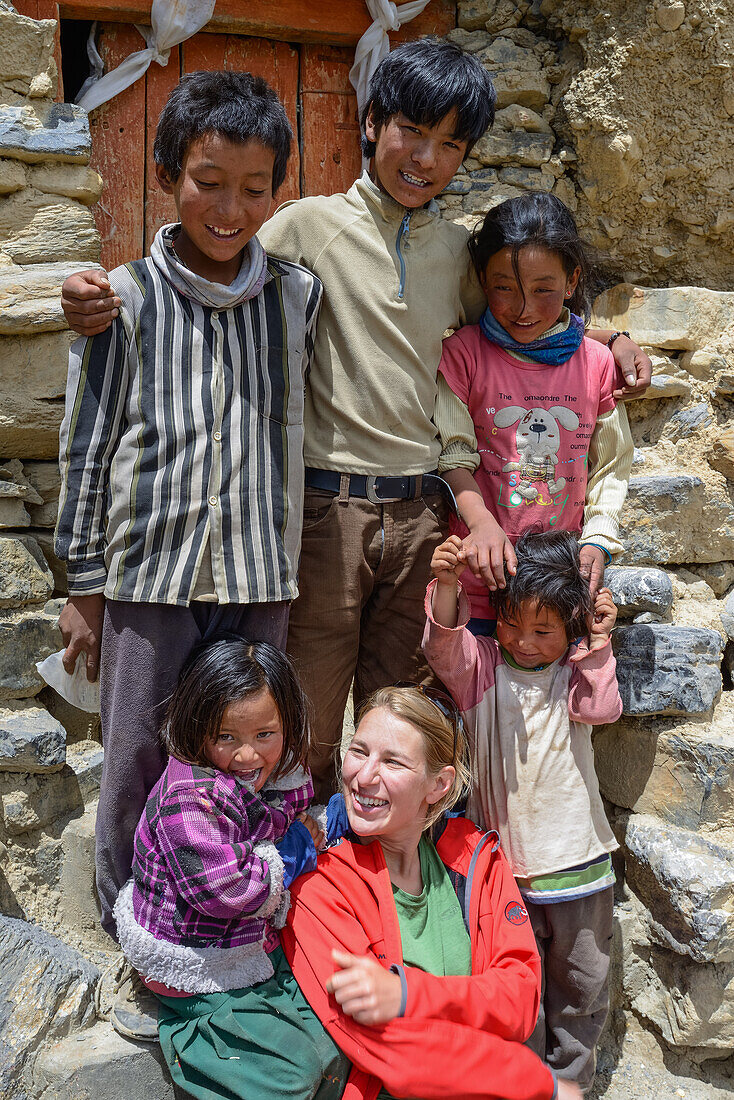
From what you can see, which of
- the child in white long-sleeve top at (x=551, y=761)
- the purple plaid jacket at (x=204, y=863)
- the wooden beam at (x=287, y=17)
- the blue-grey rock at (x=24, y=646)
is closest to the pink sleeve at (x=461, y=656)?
the child in white long-sleeve top at (x=551, y=761)

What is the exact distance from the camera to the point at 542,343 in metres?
2.20

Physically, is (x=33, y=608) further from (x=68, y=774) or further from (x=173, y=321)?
(x=173, y=321)

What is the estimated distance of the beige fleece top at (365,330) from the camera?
2.03 m

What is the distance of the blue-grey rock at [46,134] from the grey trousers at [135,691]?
1.16 meters

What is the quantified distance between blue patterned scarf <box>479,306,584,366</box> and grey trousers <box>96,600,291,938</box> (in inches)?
33.2

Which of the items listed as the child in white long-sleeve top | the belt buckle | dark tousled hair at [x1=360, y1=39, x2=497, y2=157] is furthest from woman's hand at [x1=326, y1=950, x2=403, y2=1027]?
dark tousled hair at [x1=360, y1=39, x2=497, y2=157]

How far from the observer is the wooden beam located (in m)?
2.56

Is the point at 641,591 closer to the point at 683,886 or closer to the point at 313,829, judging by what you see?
the point at 683,886

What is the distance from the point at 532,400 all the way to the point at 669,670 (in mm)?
801

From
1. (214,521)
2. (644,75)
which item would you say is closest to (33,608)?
(214,521)

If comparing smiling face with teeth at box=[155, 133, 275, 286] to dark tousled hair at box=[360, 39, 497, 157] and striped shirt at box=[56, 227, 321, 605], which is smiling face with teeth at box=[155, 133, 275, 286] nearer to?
striped shirt at box=[56, 227, 321, 605]

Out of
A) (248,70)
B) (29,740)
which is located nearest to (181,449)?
(29,740)

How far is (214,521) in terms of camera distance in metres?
1.80

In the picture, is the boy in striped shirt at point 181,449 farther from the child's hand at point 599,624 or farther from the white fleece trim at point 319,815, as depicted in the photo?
the child's hand at point 599,624
